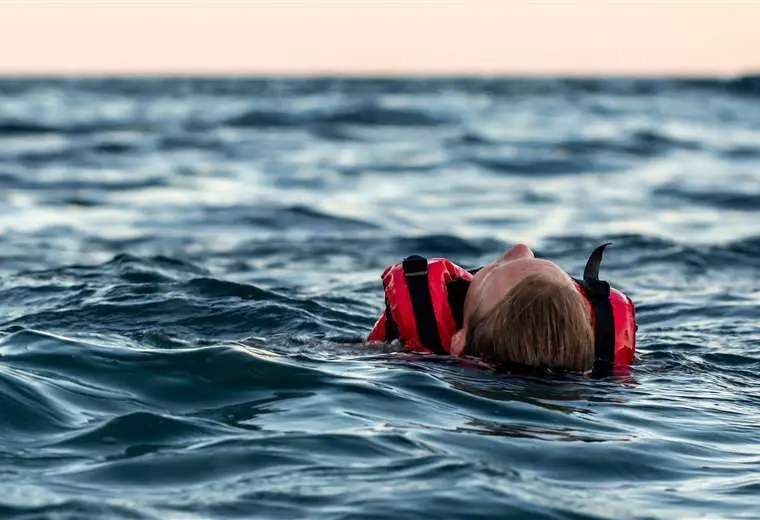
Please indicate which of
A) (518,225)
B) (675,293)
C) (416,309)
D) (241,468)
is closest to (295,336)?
(416,309)

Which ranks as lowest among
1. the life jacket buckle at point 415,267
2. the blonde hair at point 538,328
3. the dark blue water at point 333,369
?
the dark blue water at point 333,369

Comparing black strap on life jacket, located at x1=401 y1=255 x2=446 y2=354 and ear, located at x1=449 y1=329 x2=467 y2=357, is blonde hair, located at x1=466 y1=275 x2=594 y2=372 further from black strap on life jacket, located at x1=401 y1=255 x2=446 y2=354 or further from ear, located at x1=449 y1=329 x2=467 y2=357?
black strap on life jacket, located at x1=401 y1=255 x2=446 y2=354

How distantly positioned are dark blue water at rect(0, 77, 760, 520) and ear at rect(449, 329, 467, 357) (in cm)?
8

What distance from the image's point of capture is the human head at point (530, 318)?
5.61 metres

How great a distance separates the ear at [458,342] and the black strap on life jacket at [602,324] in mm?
595

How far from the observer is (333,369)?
6.22 m

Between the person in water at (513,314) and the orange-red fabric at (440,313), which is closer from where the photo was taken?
the person in water at (513,314)

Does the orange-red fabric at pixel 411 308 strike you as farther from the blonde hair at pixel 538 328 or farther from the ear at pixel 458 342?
the blonde hair at pixel 538 328

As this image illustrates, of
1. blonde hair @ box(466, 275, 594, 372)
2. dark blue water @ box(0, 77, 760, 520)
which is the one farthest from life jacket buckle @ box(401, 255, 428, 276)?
blonde hair @ box(466, 275, 594, 372)

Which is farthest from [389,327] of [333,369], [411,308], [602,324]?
[602,324]

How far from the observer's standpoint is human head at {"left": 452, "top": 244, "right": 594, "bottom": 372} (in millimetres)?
5613

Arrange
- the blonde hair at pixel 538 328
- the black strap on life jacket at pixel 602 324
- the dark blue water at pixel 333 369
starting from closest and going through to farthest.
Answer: the dark blue water at pixel 333 369
the blonde hair at pixel 538 328
the black strap on life jacket at pixel 602 324

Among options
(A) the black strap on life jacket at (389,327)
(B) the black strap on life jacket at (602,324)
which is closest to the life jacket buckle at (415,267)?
(A) the black strap on life jacket at (389,327)

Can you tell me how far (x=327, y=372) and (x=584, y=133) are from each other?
2837 centimetres
